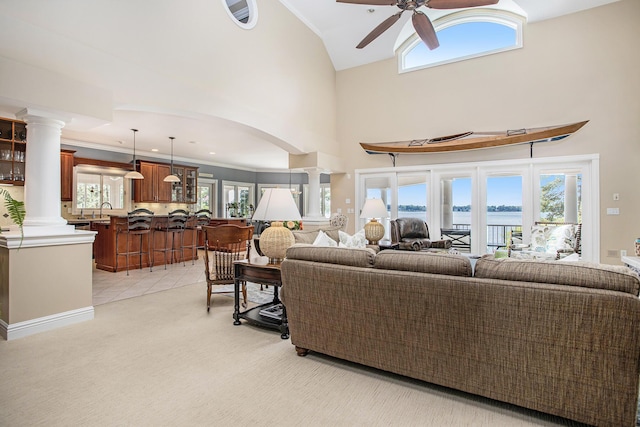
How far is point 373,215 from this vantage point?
4.48m

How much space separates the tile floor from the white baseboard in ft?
1.94

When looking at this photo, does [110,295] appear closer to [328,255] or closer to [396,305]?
[328,255]

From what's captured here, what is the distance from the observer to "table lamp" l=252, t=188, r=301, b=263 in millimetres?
2918

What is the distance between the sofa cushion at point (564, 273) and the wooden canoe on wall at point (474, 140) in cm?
437

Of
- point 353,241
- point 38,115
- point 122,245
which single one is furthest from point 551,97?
point 122,245

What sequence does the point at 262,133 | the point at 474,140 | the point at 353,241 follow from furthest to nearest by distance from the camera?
the point at 474,140 → the point at 262,133 → the point at 353,241

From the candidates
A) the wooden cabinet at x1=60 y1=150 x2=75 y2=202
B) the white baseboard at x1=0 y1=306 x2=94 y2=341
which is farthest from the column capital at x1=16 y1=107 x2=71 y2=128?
the wooden cabinet at x1=60 y1=150 x2=75 y2=202

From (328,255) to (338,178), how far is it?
210 inches

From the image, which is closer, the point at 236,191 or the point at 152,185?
the point at 152,185

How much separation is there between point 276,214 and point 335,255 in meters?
0.89

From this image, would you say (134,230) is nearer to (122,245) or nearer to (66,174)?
(122,245)

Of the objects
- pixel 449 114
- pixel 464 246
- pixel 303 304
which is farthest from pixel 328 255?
pixel 449 114

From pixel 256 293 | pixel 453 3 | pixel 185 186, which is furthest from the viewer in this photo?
pixel 185 186

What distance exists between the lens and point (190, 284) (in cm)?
471
